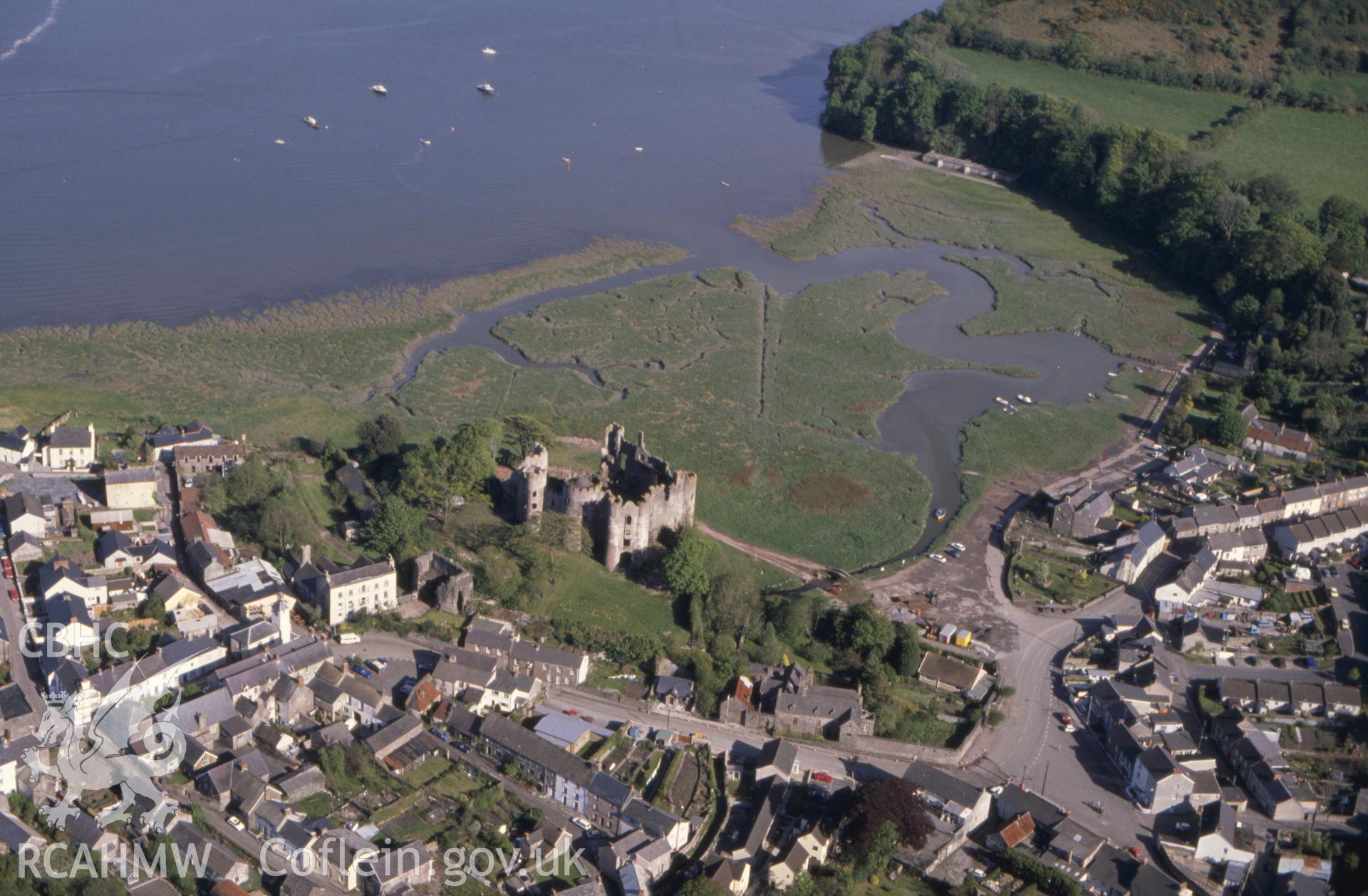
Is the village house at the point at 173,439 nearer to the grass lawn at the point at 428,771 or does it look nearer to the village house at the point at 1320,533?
A: the grass lawn at the point at 428,771

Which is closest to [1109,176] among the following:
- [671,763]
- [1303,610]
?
[1303,610]

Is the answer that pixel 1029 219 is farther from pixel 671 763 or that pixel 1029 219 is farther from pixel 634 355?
pixel 671 763


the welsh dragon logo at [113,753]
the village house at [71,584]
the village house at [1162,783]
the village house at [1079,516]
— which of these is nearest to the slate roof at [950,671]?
the village house at [1162,783]

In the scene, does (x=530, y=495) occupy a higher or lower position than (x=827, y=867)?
higher

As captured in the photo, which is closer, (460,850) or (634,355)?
(460,850)

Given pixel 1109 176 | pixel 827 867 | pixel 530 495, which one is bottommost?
pixel 827 867

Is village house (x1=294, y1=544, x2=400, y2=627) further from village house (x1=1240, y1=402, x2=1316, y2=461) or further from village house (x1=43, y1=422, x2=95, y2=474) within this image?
village house (x1=1240, y1=402, x2=1316, y2=461)

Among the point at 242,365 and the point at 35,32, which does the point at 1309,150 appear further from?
the point at 35,32

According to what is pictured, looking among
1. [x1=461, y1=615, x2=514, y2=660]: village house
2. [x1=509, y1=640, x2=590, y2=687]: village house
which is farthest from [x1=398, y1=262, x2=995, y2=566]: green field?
[x1=461, y1=615, x2=514, y2=660]: village house
